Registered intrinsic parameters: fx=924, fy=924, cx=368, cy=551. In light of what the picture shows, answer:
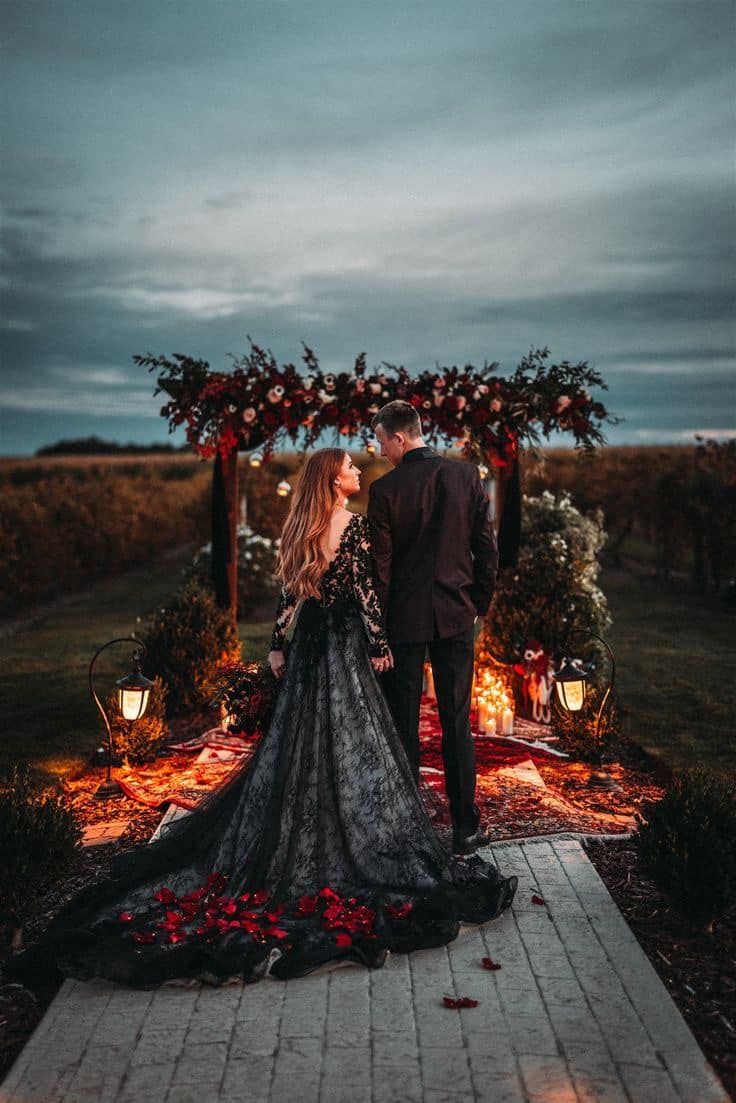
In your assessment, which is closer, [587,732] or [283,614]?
[283,614]

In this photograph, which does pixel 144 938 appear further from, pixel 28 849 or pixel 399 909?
pixel 399 909

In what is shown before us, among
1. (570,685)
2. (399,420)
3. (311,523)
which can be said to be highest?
(399,420)

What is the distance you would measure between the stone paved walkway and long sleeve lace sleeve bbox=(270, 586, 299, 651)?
1.78m

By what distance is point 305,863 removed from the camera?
4508 mm

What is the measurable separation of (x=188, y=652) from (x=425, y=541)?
14.3ft

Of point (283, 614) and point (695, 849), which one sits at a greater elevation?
point (283, 614)

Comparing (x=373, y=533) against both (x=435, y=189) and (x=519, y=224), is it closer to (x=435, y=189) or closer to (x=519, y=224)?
(x=435, y=189)

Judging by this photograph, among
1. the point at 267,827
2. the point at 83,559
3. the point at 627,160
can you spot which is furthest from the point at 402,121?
the point at 83,559

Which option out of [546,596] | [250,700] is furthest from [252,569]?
[250,700]

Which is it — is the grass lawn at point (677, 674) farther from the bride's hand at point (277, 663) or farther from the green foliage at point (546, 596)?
the bride's hand at point (277, 663)

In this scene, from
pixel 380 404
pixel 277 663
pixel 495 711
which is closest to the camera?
pixel 277 663

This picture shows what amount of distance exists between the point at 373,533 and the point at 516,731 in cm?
382

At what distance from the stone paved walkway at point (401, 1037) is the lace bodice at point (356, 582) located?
1.55m

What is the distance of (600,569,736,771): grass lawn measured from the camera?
26.6 ft
